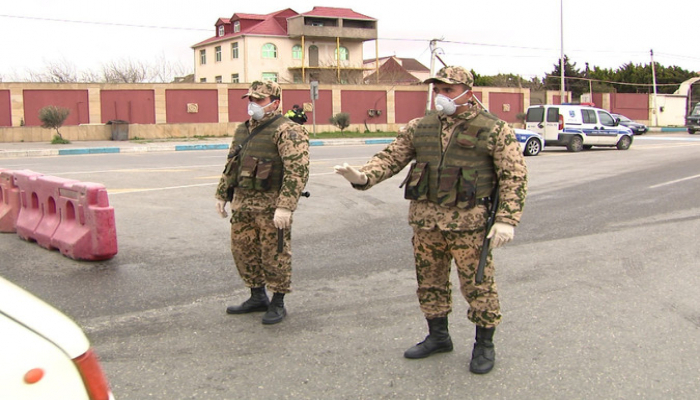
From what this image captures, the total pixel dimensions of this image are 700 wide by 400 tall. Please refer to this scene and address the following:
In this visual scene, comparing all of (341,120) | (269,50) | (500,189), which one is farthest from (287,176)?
(269,50)

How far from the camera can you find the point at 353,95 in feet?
129

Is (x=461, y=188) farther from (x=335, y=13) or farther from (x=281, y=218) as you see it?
(x=335, y=13)

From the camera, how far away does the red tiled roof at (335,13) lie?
68250 mm

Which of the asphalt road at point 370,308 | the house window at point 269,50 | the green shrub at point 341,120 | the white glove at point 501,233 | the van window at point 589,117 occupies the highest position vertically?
the house window at point 269,50

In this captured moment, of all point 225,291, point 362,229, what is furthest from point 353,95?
point 225,291

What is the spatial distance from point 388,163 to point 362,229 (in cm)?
449

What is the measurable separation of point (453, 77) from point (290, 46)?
66881mm

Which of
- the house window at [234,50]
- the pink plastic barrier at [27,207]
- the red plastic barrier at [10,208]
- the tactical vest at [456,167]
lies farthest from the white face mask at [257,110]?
the house window at [234,50]

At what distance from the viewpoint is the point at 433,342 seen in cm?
425

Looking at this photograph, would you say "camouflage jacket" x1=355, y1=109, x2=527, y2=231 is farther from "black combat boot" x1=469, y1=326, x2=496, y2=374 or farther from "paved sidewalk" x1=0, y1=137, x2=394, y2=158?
"paved sidewalk" x1=0, y1=137, x2=394, y2=158

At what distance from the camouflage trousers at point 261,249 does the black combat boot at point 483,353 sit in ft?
5.01

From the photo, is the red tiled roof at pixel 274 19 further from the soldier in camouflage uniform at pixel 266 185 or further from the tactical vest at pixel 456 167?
the tactical vest at pixel 456 167

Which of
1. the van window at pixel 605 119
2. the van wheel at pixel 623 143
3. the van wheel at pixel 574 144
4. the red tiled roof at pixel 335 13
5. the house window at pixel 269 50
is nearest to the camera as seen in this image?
the van wheel at pixel 574 144

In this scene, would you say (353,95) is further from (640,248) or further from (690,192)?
(640,248)
